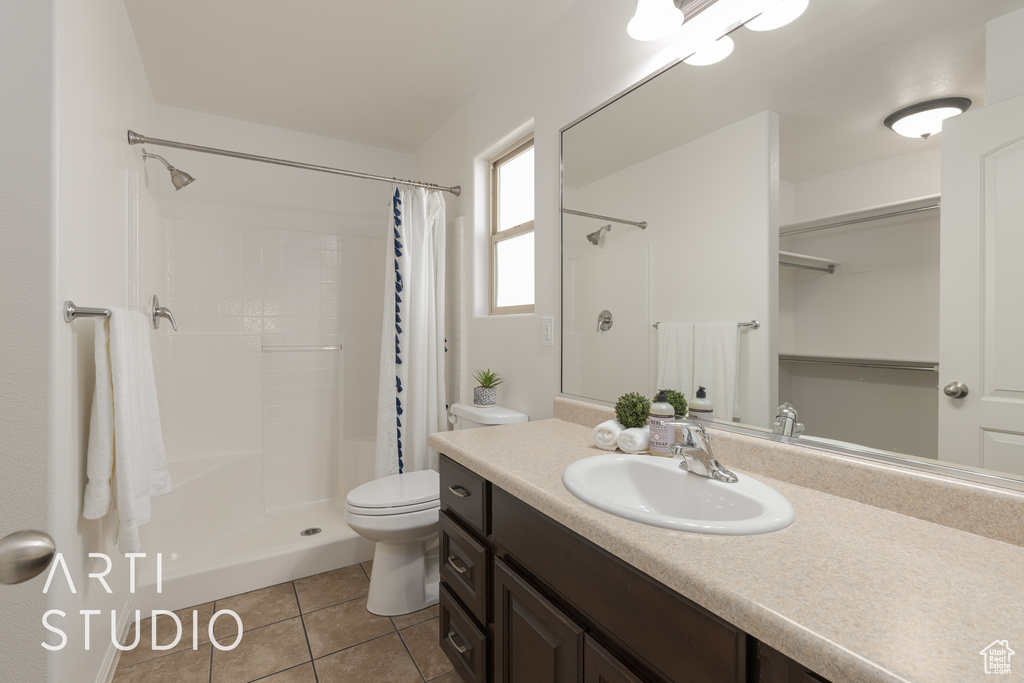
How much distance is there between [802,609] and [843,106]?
0.99 m

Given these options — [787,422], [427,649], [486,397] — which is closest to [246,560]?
[427,649]

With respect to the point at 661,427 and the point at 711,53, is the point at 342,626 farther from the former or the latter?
the point at 711,53

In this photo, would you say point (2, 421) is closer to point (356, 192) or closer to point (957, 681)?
point (957, 681)

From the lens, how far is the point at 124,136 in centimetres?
181

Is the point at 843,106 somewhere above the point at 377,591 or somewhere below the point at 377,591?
above

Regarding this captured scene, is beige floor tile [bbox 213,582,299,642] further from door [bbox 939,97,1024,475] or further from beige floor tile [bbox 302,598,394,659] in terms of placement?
door [bbox 939,97,1024,475]

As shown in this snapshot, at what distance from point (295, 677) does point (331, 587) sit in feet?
1.96

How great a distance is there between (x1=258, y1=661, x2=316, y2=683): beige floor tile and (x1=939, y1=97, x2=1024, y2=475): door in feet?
6.22

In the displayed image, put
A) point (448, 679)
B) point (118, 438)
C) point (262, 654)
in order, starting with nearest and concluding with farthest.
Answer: point (118, 438) < point (448, 679) < point (262, 654)

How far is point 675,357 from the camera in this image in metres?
1.37

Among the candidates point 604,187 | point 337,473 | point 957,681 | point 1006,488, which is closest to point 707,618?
point 957,681

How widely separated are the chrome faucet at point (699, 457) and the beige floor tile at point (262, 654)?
5.11 ft

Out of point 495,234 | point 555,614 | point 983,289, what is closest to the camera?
point 983,289

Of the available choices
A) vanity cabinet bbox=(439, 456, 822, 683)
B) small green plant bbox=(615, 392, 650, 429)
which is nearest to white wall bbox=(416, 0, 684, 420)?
small green plant bbox=(615, 392, 650, 429)
